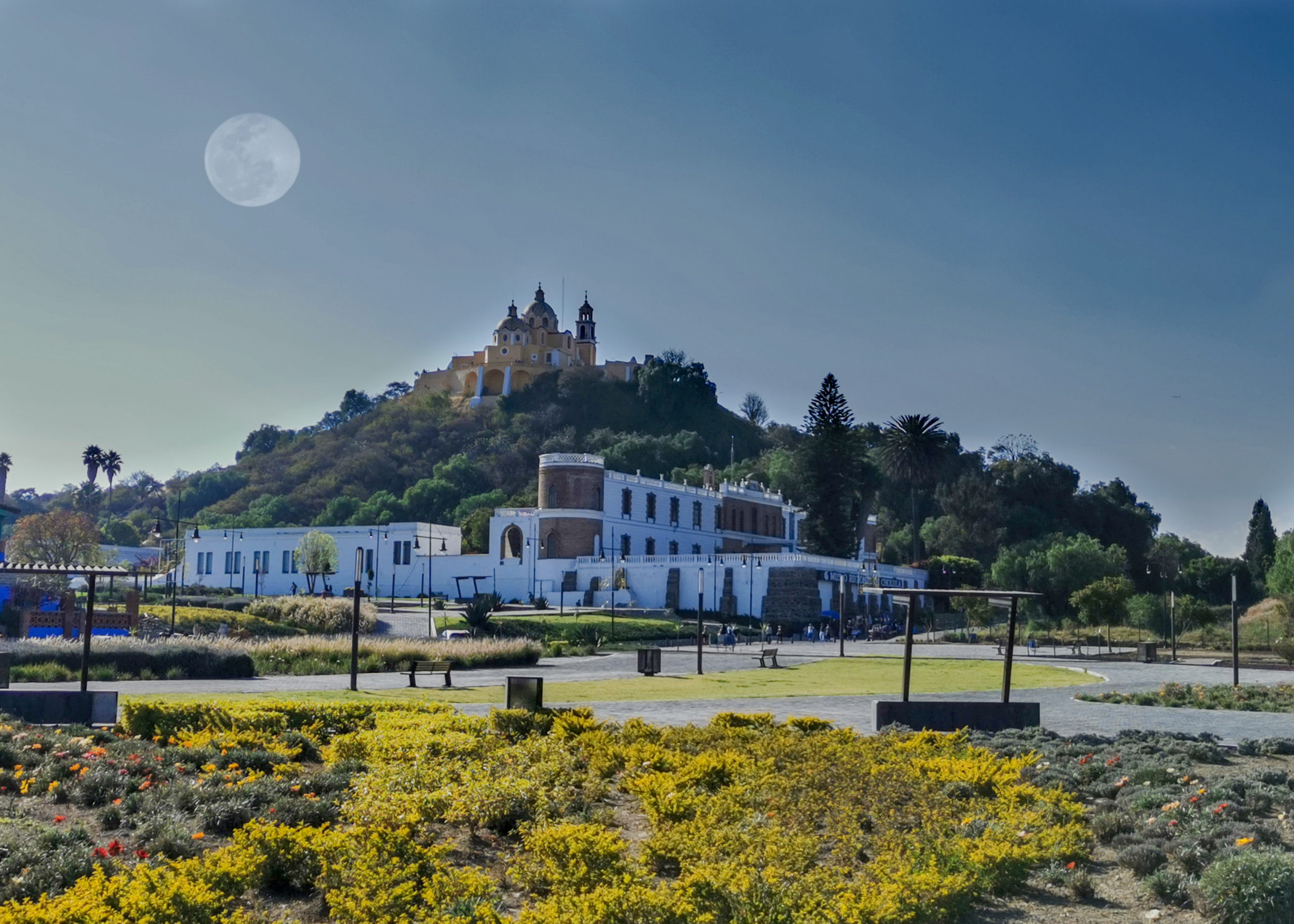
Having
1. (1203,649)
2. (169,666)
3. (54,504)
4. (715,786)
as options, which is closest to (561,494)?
(1203,649)

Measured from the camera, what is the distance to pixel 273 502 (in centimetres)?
11131

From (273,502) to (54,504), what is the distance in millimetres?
33663

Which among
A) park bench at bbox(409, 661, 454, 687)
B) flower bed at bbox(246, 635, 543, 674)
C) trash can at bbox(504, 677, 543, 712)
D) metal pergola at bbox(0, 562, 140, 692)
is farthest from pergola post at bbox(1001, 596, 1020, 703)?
flower bed at bbox(246, 635, 543, 674)

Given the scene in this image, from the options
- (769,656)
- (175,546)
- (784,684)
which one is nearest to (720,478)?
(175,546)

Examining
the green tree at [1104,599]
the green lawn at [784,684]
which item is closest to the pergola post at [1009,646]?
the green lawn at [784,684]

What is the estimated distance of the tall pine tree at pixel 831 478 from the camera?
2960 inches

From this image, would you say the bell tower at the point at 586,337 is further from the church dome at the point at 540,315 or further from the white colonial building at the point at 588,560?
the white colonial building at the point at 588,560

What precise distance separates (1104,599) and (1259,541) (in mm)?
38958

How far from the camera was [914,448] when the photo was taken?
86.2m

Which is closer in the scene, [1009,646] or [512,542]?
[1009,646]

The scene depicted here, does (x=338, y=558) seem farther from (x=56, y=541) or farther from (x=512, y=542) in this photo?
(x=56, y=541)

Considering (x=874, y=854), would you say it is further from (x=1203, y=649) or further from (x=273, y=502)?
(x=273, y=502)

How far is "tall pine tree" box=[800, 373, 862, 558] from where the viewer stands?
75188mm

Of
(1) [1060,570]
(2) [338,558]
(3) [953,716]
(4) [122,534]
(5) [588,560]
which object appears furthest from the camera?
(4) [122,534]
